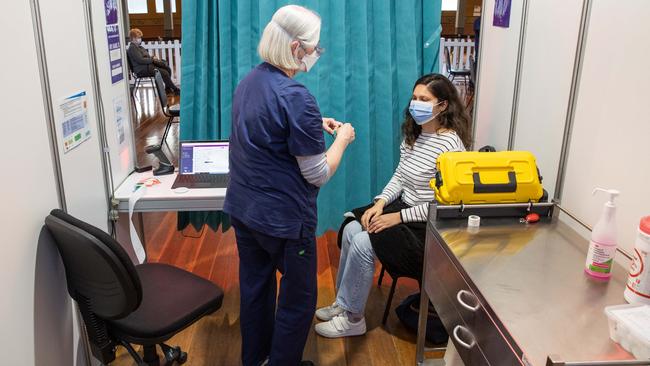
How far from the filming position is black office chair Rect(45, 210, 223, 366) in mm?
1493

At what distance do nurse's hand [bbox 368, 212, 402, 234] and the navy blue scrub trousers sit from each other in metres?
0.40

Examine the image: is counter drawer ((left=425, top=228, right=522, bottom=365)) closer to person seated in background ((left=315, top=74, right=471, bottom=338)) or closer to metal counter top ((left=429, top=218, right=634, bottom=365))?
metal counter top ((left=429, top=218, right=634, bottom=365))

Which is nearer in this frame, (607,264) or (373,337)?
(607,264)

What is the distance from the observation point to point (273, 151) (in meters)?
1.67

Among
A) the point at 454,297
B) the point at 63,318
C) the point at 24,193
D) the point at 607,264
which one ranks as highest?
the point at 24,193

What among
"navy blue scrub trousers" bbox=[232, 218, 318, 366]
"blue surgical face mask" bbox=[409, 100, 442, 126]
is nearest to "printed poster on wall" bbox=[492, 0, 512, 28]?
"blue surgical face mask" bbox=[409, 100, 442, 126]

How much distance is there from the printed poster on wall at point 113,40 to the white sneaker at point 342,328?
1.39 metres

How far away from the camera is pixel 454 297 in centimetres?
159

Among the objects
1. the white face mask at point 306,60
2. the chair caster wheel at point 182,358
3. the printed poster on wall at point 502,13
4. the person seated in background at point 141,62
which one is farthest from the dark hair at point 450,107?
the person seated in background at point 141,62

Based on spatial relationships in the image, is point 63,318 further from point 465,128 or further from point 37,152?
point 465,128

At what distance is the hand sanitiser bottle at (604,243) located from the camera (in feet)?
4.50

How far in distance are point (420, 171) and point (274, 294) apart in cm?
77

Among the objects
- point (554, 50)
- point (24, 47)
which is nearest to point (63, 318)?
point (24, 47)

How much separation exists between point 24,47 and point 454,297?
1.41m
